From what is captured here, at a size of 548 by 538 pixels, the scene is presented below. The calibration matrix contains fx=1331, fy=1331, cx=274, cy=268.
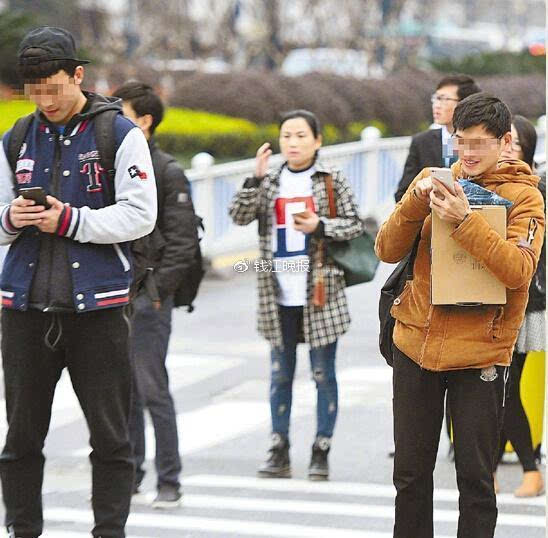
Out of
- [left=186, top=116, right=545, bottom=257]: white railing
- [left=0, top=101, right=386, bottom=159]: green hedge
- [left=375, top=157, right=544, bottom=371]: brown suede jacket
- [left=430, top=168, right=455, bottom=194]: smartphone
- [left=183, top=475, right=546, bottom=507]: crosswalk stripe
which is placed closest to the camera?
[left=430, top=168, right=455, bottom=194]: smartphone

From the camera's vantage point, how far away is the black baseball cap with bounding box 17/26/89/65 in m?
4.78

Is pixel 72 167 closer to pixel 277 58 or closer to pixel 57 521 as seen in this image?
pixel 57 521

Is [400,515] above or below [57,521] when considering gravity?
above

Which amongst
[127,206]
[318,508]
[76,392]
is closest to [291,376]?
[318,508]

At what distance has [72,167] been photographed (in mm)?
4895

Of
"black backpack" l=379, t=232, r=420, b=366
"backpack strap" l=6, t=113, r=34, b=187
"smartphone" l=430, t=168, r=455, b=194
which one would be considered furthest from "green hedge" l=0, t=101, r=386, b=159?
"smartphone" l=430, t=168, r=455, b=194

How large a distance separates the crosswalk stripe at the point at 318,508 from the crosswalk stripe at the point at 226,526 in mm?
221

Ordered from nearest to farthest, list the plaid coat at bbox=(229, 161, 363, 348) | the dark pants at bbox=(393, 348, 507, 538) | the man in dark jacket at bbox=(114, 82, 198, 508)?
the dark pants at bbox=(393, 348, 507, 538)
the man in dark jacket at bbox=(114, 82, 198, 508)
the plaid coat at bbox=(229, 161, 363, 348)

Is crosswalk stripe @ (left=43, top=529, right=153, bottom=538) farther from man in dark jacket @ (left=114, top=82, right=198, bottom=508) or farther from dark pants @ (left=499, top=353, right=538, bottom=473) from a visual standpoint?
dark pants @ (left=499, top=353, right=538, bottom=473)

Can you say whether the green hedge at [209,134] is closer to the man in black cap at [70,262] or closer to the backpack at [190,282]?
the backpack at [190,282]

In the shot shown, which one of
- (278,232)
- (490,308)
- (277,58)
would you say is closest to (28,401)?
(490,308)

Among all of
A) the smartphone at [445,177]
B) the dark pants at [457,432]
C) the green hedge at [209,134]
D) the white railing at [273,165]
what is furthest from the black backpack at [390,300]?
the green hedge at [209,134]

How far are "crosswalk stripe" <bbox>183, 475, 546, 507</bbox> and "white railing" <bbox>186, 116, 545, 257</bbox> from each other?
22.8 ft

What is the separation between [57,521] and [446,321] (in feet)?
8.63
